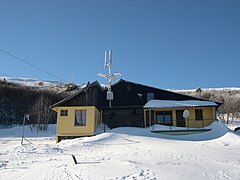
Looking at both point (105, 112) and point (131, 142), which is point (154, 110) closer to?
point (105, 112)

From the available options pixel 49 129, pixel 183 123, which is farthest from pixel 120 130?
pixel 49 129

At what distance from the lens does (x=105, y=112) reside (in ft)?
84.8

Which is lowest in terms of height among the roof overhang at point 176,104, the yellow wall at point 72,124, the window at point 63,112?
the yellow wall at point 72,124

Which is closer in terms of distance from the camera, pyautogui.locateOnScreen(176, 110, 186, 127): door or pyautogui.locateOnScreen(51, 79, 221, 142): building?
pyautogui.locateOnScreen(51, 79, 221, 142): building

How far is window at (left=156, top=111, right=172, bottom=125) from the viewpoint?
2517 cm

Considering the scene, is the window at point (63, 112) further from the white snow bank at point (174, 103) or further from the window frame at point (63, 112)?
the white snow bank at point (174, 103)

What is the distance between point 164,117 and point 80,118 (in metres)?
7.95

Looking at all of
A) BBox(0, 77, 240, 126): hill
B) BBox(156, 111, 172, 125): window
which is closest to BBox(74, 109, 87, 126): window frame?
BBox(156, 111, 172, 125): window

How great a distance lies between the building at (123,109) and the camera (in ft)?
74.9

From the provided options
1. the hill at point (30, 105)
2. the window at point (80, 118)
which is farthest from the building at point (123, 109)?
the hill at point (30, 105)

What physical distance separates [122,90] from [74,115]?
5.68 metres

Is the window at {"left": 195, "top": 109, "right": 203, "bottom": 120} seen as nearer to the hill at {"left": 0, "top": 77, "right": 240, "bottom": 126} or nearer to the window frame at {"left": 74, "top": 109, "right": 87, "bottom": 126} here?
the window frame at {"left": 74, "top": 109, "right": 87, "bottom": 126}

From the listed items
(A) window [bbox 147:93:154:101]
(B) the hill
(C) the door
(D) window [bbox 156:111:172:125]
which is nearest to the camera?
(C) the door

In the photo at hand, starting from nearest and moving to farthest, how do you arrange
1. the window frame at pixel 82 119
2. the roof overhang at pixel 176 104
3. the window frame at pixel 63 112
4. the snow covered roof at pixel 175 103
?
the window frame at pixel 82 119
the window frame at pixel 63 112
the roof overhang at pixel 176 104
the snow covered roof at pixel 175 103
